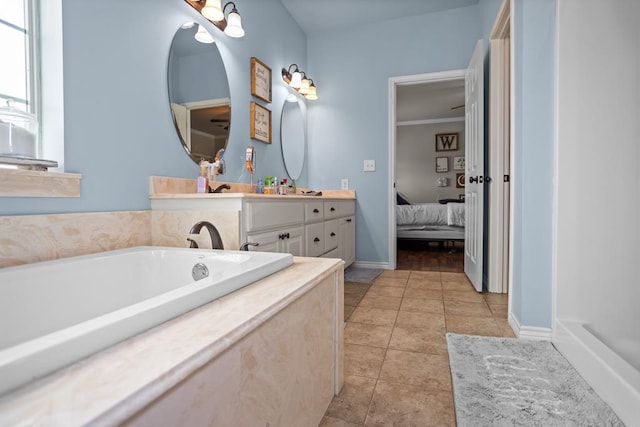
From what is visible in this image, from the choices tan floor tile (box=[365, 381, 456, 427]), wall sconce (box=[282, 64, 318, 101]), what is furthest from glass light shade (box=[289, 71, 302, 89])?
tan floor tile (box=[365, 381, 456, 427])

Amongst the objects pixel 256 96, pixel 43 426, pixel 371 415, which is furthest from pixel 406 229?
pixel 43 426

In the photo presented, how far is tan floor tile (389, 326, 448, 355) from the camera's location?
166 cm

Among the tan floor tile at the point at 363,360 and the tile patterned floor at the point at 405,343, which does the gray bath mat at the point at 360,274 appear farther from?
the tan floor tile at the point at 363,360

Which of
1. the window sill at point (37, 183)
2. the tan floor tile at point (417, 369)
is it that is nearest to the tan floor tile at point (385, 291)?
the tan floor tile at point (417, 369)

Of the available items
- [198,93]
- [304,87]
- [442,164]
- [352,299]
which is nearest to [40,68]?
[198,93]

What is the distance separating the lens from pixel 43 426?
A: 36 cm

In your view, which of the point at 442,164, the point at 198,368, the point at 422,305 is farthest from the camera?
the point at 442,164

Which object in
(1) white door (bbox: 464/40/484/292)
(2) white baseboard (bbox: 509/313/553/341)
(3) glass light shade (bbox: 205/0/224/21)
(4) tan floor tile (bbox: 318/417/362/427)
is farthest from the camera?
(1) white door (bbox: 464/40/484/292)

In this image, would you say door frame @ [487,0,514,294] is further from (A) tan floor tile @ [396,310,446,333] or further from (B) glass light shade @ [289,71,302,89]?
(B) glass light shade @ [289,71,302,89]

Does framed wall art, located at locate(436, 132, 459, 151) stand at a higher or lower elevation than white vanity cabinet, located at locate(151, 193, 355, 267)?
higher

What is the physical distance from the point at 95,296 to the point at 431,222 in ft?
14.2

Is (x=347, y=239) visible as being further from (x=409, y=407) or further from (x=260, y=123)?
(x=409, y=407)

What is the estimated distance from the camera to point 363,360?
1.55 m

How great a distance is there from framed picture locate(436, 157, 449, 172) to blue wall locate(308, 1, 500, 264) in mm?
3999
